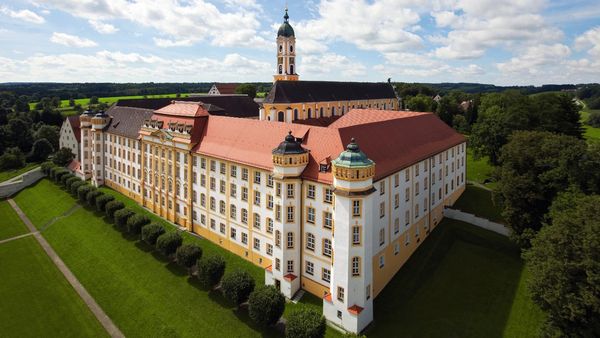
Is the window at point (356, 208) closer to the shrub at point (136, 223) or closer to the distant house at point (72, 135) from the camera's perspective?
the shrub at point (136, 223)

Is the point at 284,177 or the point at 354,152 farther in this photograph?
the point at 284,177

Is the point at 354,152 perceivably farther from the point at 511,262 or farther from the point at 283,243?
the point at 511,262

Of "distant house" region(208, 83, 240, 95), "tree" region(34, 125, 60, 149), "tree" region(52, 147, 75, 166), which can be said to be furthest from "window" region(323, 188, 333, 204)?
"distant house" region(208, 83, 240, 95)

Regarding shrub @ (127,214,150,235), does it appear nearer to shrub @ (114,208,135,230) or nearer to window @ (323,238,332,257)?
shrub @ (114,208,135,230)

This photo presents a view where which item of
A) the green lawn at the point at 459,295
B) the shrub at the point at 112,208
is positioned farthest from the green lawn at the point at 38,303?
the green lawn at the point at 459,295

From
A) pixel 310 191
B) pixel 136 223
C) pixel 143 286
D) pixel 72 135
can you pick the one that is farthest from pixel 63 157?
pixel 310 191

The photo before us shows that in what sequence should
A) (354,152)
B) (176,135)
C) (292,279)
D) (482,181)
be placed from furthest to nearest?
1. (482,181)
2. (176,135)
3. (292,279)
4. (354,152)

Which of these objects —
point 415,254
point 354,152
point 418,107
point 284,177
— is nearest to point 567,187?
point 415,254
